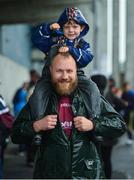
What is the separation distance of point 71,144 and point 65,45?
0.68 m

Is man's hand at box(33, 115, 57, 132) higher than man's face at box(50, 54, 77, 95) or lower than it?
lower

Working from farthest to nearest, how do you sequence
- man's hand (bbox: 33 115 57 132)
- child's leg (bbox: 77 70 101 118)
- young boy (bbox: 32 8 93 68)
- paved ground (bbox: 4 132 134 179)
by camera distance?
paved ground (bbox: 4 132 134 179), young boy (bbox: 32 8 93 68), child's leg (bbox: 77 70 101 118), man's hand (bbox: 33 115 57 132)

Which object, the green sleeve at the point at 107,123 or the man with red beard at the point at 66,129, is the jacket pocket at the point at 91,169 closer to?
the man with red beard at the point at 66,129

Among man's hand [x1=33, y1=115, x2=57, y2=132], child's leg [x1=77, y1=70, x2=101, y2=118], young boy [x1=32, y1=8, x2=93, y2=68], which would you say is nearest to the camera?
man's hand [x1=33, y1=115, x2=57, y2=132]

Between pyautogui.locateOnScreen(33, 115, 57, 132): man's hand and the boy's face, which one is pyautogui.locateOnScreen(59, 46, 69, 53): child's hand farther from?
pyautogui.locateOnScreen(33, 115, 57, 132): man's hand

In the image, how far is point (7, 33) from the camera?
19.6 m

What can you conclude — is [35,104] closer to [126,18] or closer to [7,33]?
[7,33]

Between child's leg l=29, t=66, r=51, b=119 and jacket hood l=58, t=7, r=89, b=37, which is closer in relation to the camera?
child's leg l=29, t=66, r=51, b=119

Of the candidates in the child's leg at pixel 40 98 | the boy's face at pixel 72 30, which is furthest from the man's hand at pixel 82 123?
the boy's face at pixel 72 30

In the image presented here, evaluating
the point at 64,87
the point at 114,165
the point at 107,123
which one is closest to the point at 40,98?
the point at 64,87

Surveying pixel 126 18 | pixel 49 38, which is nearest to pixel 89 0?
pixel 49 38

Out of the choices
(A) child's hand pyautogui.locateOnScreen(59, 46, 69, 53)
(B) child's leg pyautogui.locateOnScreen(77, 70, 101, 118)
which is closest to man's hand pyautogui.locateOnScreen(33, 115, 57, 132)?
(B) child's leg pyautogui.locateOnScreen(77, 70, 101, 118)

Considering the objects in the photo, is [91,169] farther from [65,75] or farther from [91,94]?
[65,75]

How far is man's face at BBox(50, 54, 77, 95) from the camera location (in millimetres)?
3350
